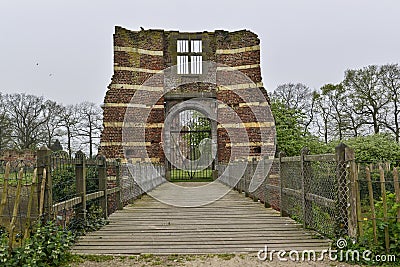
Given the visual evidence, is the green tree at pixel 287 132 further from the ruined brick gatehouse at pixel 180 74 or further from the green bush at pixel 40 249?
the green bush at pixel 40 249

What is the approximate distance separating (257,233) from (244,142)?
11.7m

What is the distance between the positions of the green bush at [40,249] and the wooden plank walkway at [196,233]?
462mm

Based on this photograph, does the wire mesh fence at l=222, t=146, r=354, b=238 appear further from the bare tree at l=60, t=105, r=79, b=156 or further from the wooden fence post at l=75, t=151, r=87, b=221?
the bare tree at l=60, t=105, r=79, b=156

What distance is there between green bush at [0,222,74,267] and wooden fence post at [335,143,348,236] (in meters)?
3.32

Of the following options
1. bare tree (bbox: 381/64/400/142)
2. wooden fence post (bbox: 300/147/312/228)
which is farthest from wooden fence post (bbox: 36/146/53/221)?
bare tree (bbox: 381/64/400/142)

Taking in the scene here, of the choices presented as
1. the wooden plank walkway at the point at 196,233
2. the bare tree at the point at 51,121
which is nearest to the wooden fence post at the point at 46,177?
the wooden plank walkway at the point at 196,233

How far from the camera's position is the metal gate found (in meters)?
20.6

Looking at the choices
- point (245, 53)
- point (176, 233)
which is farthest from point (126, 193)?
point (245, 53)

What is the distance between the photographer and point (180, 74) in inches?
733

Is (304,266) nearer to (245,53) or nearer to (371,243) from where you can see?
(371,243)

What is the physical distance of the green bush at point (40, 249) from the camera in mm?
4492

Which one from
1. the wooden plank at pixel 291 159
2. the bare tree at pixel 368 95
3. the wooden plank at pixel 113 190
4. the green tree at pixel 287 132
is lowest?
the wooden plank at pixel 113 190

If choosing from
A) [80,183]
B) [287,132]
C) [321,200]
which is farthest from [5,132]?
[321,200]

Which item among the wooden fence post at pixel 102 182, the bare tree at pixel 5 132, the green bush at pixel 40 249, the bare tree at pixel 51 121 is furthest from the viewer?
the bare tree at pixel 51 121
